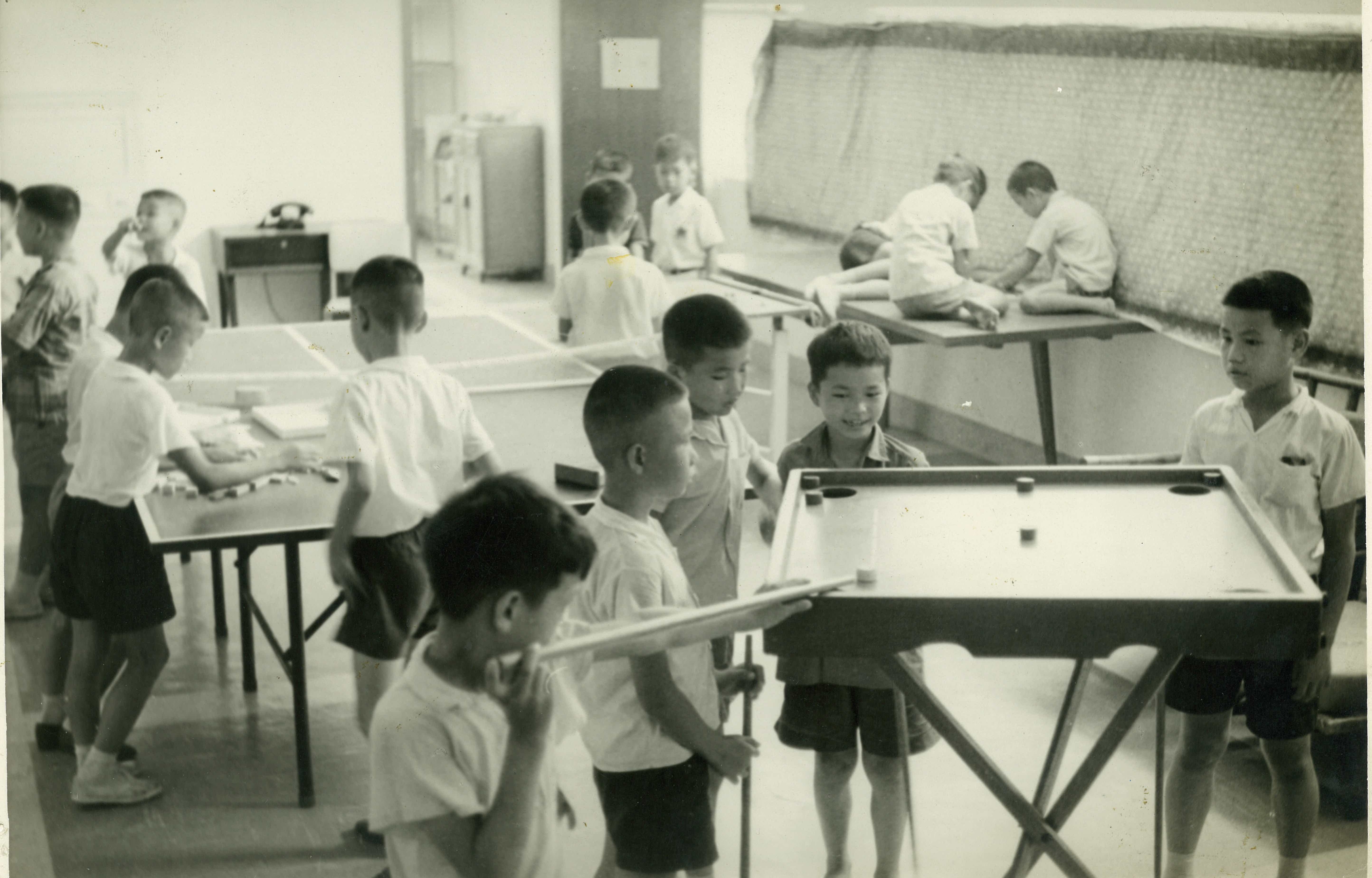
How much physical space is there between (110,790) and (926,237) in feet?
11.4

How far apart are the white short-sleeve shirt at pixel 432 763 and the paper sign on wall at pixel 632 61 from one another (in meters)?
2.51

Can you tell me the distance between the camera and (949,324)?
5484 millimetres

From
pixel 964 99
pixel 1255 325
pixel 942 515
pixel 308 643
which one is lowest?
pixel 308 643

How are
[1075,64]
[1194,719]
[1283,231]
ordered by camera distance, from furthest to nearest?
[1075,64] → [1283,231] → [1194,719]

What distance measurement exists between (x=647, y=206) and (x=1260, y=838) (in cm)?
307

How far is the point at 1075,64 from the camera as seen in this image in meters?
5.09

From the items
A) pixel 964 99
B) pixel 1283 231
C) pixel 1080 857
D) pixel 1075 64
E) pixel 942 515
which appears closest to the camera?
pixel 942 515

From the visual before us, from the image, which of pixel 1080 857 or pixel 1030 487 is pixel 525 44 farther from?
pixel 1080 857

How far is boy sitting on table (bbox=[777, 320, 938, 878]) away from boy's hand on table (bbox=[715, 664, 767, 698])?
0.21m

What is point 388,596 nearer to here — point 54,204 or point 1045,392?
point 54,204

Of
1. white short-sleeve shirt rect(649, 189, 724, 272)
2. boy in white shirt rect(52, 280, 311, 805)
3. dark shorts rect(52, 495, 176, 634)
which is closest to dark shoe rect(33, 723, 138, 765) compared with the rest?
boy in white shirt rect(52, 280, 311, 805)

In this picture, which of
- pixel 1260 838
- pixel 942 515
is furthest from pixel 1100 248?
pixel 942 515

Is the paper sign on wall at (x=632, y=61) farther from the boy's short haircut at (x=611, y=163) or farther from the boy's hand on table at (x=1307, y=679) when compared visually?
the boy's hand on table at (x=1307, y=679)

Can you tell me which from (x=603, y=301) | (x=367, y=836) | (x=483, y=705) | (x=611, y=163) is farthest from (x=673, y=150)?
(x=483, y=705)
